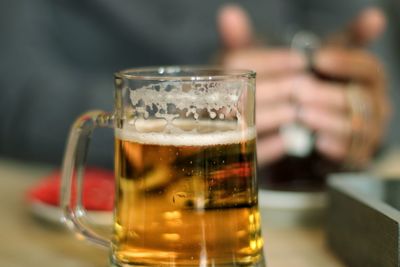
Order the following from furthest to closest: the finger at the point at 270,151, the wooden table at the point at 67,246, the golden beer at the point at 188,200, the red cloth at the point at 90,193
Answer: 1. the finger at the point at 270,151
2. the red cloth at the point at 90,193
3. the wooden table at the point at 67,246
4. the golden beer at the point at 188,200

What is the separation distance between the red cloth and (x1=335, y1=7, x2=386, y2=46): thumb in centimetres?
51

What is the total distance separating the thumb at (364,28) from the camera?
113 cm

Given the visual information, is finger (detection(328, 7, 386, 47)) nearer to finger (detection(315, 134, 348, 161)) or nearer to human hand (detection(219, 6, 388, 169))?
human hand (detection(219, 6, 388, 169))

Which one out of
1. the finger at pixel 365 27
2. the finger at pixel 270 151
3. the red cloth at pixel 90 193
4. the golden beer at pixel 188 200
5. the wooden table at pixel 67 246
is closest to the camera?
the golden beer at pixel 188 200

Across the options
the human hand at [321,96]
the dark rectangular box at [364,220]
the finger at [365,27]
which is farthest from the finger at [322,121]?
the dark rectangular box at [364,220]

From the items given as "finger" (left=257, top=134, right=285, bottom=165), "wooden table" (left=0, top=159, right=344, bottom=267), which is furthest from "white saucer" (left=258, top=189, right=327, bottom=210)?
"finger" (left=257, top=134, right=285, bottom=165)

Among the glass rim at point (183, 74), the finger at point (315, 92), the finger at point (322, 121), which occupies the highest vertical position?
the glass rim at point (183, 74)

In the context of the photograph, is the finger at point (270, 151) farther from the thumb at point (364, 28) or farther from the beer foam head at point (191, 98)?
the beer foam head at point (191, 98)

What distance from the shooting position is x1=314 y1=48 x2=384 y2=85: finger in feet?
3.36

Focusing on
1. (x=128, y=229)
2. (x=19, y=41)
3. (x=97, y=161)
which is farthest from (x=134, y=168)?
(x=19, y=41)

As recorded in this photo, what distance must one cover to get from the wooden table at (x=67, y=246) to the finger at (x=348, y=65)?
295mm

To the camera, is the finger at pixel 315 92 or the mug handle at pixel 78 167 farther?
the finger at pixel 315 92

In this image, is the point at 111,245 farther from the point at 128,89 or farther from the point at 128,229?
the point at 128,89

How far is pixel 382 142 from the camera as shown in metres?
1.24
